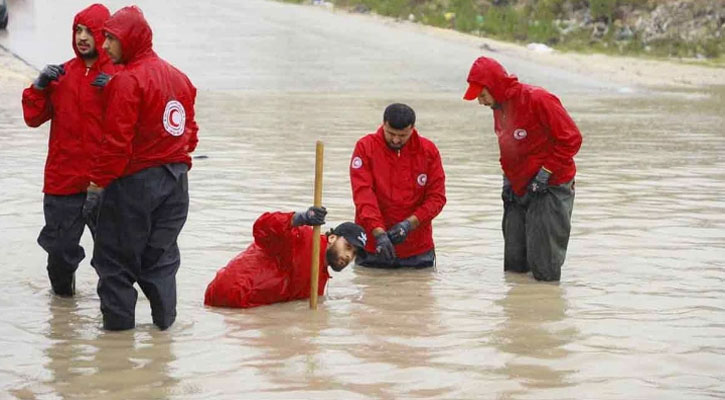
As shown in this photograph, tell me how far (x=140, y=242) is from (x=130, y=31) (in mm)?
1038

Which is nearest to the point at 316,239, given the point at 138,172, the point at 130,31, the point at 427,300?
the point at 427,300

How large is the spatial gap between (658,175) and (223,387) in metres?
8.52

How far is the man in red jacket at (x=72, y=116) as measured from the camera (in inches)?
298

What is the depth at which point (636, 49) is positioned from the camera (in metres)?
33.1

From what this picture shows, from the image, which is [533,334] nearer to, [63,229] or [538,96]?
[538,96]

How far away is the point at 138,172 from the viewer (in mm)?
6922

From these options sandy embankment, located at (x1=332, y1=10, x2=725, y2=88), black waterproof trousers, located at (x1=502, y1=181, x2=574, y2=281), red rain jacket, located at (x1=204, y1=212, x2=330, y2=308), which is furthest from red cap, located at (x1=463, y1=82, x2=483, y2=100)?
sandy embankment, located at (x1=332, y1=10, x2=725, y2=88)

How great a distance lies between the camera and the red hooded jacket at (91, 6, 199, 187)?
6.74 meters

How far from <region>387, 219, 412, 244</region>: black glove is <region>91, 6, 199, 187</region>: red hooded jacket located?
206cm

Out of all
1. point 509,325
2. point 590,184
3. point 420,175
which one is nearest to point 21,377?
point 509,325

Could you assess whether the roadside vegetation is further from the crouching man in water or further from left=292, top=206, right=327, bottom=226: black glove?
left=292, top=206, right=327, bottom=226: black glove

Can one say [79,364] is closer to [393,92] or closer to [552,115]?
[552,115]

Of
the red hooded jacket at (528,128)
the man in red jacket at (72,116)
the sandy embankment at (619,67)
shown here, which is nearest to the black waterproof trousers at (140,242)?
the man in red jacket at (72,116)

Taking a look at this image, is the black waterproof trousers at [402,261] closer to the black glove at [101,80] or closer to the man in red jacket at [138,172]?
the man in red jacket at [138,172]
